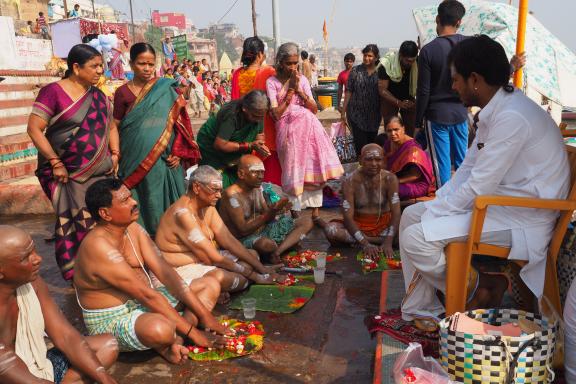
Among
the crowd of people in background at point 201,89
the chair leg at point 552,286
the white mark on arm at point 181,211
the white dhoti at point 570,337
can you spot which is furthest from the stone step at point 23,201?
the crowd of people in background at point 201,89

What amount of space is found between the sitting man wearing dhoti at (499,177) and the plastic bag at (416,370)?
2.22 ft

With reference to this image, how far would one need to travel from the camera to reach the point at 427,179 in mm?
6020

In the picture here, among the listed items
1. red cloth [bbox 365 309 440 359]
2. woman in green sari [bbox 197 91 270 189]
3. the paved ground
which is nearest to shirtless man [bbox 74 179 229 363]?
the paved ground

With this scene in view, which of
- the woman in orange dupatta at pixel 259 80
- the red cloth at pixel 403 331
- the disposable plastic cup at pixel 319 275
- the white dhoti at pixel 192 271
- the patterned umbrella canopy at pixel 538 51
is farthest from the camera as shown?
the woman in orange dupatta at pixel 259 80

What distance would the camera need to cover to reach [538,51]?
13.5ft

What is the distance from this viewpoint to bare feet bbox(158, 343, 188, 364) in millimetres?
3402

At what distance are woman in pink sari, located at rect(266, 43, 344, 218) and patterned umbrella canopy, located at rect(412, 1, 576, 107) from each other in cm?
185

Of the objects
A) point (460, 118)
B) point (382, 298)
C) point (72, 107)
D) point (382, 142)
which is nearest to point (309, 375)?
point (382, 298)

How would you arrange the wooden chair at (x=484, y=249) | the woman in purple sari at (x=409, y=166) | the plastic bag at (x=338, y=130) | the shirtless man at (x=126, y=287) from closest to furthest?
the wooden chair at (x=484, y=249)
the shirtless man at (x=126, y=287)
the woman in purple sari at (x=409, y=166)
the plastic bag at (x=338, y=130)

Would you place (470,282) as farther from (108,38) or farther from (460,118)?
(108,38)

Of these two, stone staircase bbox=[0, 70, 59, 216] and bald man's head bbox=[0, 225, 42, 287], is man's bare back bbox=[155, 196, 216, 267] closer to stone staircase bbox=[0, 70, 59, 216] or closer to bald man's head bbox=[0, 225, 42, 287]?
bald man's head bbox=[0, 225, 42, 287]

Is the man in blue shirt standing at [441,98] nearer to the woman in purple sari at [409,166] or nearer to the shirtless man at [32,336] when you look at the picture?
the woman in purple sari at [409,166]

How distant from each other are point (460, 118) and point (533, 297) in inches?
101

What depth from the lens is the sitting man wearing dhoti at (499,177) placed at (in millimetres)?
2930
